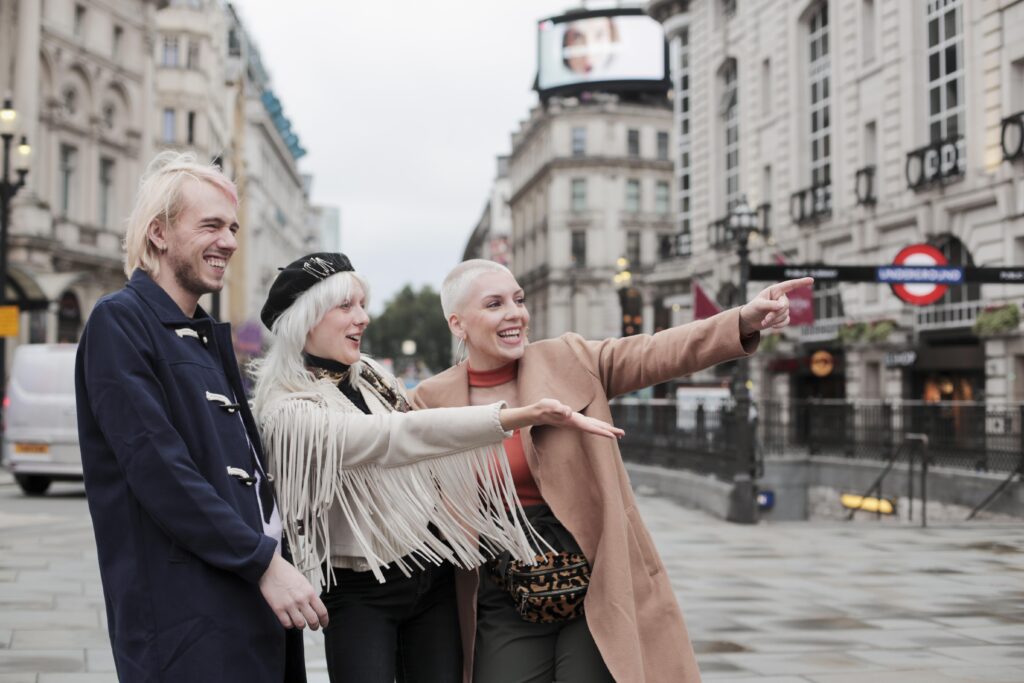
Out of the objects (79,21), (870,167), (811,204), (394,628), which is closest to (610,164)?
(79,21)

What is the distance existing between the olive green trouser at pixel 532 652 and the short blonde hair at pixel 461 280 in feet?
2.98

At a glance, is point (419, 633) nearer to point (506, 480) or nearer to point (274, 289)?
point (506, 480)

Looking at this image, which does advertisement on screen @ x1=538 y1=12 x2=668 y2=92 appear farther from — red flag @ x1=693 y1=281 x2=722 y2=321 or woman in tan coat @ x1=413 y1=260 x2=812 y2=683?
woman in tan coat @ x1=413 y1=260 x2=812 y2=683

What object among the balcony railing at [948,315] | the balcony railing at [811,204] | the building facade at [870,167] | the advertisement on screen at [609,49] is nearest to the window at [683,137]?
the building facade at [870,167]

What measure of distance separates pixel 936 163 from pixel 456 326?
76.6ft

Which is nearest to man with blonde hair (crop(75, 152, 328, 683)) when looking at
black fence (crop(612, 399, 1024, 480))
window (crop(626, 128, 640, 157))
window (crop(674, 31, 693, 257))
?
black fence (crop(612, 399, 1024, 480))

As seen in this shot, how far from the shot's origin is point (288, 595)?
2.69 m

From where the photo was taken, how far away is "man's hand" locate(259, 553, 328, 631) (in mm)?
2684

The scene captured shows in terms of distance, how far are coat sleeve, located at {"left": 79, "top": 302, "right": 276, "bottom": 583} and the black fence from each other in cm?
1398

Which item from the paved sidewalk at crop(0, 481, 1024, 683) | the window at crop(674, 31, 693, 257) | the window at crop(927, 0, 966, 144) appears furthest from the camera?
the window at crop(674, 31, 693, 257)

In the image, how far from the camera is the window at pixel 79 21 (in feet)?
130

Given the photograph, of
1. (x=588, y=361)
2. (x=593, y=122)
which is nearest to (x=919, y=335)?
(x=588, y=361)

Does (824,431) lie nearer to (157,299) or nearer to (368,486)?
(368,486)

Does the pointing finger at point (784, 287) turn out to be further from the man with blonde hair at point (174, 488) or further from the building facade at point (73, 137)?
the building facade at point (73, 137)
